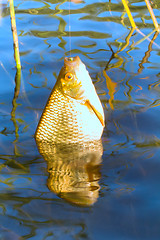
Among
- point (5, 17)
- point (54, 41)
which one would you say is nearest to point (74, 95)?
point (54, 41)

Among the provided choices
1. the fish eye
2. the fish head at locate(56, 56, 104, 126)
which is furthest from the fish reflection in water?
the fish eye

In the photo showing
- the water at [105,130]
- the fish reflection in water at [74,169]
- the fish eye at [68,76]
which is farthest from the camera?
the fish eye at [68,76]

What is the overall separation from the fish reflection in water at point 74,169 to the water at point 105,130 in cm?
4

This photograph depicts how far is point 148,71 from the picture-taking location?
14.1 ft

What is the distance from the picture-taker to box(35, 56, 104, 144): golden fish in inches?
109

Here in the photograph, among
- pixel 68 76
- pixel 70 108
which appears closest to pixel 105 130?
pixel 70 108

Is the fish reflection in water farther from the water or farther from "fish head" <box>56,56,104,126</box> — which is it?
"fish head" <box>56,56,104,126</box>

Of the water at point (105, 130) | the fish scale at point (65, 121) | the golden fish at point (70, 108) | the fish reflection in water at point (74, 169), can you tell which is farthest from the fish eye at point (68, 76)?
the water at point (105, 130)

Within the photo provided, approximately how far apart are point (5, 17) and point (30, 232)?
4691mm

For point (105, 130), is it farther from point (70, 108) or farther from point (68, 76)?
point (68, 76)

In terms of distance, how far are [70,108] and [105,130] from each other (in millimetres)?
540

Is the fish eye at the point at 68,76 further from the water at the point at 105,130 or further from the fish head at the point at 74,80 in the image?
the water at the point at 105,130

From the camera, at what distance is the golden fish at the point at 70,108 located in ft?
9.11

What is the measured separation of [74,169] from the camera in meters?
2.79
